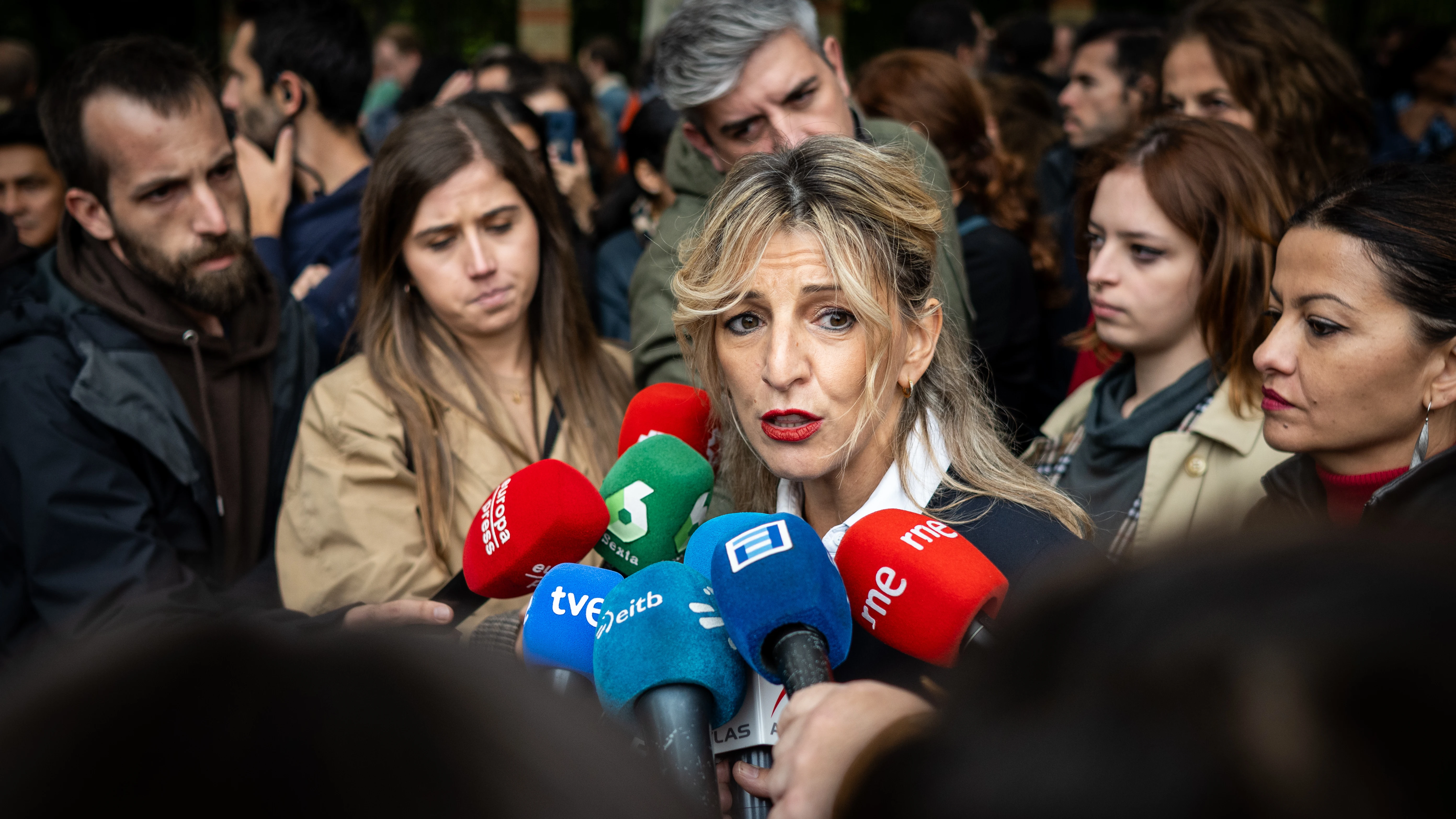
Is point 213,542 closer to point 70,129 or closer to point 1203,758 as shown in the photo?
point 70,129

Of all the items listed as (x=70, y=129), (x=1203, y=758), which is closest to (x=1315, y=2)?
(x=70, y=129)

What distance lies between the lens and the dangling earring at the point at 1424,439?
1958 mm

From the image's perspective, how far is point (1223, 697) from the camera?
55 centimetres

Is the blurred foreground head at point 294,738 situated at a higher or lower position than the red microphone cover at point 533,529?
higher

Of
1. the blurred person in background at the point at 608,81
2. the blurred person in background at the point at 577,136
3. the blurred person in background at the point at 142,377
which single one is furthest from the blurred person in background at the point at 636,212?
the blurred person in background at the point at 608,81

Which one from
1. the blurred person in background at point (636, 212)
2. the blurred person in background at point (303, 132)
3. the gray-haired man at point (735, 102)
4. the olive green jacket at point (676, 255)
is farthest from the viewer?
the blurred person in background at point (636, 212)

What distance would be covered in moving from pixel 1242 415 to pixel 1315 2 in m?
18.6

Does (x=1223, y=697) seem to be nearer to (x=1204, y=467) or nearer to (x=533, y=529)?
(x=533, y=529)

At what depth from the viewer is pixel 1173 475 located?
8.20ft

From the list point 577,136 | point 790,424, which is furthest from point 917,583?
point 577,136

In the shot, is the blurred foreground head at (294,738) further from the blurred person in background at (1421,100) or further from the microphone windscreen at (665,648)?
the blurred person in background at (1421,100)

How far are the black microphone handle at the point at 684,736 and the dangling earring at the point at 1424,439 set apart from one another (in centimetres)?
147

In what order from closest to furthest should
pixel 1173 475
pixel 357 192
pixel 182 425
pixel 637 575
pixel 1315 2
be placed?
1. pixel 637 575
2. pixel 1173 475
3. pixel 182 425
4. pixel 357 192
5. pixel 1315 2

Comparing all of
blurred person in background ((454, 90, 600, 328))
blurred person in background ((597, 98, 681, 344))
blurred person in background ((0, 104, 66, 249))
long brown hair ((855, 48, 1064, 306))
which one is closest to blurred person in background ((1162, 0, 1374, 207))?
long brown hair ((855, 48, 1064, 306))
